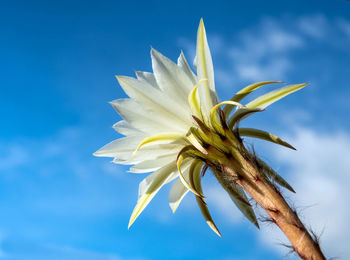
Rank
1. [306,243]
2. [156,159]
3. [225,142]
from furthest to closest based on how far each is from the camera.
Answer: [156,159] < [225,142] < [306,243]

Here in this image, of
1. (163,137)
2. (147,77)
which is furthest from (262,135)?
(147,77)

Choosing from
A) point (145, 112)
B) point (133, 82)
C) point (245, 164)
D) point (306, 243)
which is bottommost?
point (306, 243)

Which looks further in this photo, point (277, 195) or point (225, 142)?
point (225, 142)

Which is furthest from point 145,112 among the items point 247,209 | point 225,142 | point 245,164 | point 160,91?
point 247,209

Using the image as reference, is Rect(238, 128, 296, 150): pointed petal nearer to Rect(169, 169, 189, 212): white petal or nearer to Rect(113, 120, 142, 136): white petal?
Rect(169, 169, 189, 212): white petal

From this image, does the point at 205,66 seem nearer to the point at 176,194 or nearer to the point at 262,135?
the point at 262,135

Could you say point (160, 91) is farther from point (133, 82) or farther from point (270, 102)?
point (270, 102)

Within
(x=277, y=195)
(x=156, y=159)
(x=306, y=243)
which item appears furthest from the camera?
(x=156, y=159)

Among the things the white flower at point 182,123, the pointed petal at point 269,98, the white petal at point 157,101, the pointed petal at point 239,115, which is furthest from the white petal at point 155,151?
the pointed petal at point 269,98
